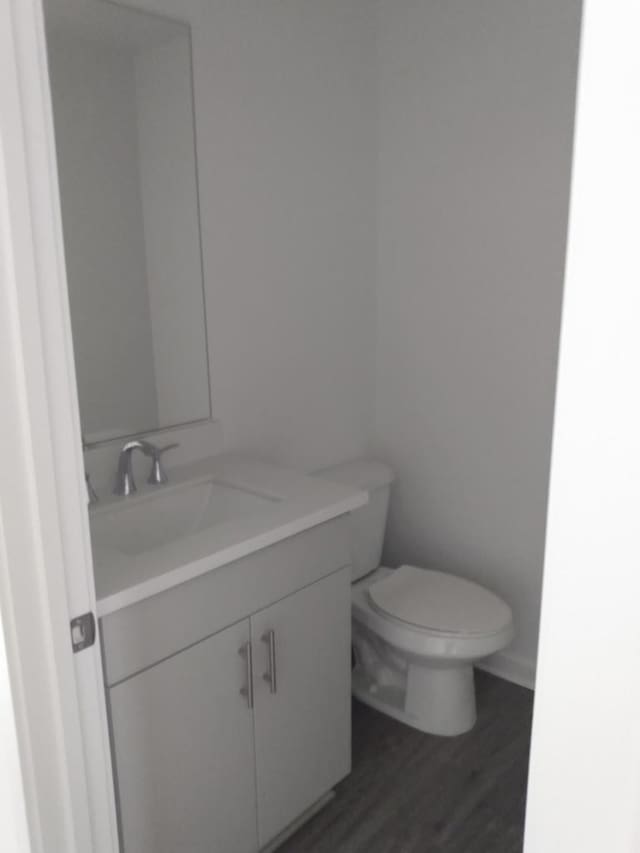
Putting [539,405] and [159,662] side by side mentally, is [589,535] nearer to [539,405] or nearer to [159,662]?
[159,662]

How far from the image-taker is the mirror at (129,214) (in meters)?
1.68

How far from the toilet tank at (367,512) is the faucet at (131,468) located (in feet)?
2.22

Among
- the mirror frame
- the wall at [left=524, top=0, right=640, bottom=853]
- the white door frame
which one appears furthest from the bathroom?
the wall at [left=524, top=0, right=640, bottom=853]

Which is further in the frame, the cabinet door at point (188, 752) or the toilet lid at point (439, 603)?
the toilet lid at point (439, 603)

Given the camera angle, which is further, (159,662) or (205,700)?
(205,700)

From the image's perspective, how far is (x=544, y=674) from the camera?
55cm

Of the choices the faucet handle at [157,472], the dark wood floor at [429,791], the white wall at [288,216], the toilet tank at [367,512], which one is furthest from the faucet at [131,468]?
the dark wood floor at [429,791]

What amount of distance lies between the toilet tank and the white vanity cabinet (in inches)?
21.3

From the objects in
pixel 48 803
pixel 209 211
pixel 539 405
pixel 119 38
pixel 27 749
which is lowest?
pixel 48 803

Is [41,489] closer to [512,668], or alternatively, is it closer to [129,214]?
[129,214]

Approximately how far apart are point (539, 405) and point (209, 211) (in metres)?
1.18

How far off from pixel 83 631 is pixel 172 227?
1.22 m

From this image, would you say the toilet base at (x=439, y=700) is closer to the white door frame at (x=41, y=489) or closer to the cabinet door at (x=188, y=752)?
the cabinet door at (x=188, y=752)

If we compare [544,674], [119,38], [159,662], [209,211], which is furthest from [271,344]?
→ [544,674]
